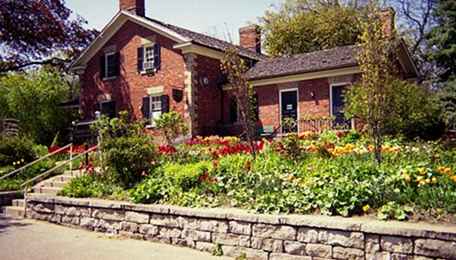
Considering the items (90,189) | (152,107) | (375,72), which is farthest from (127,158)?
(152,107)

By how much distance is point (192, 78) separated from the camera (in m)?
20.4

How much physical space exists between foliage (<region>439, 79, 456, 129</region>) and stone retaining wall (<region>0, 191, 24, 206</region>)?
16.2m

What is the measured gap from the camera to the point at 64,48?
26.6m

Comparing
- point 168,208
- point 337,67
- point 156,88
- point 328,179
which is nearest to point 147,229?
point 168,208

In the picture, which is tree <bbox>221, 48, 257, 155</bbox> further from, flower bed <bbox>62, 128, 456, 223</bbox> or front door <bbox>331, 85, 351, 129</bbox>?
front door <bbox>331, 85, 351, 129</bbox>

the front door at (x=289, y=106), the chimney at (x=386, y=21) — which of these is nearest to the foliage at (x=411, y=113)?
the chimney at (x=386, y=21)

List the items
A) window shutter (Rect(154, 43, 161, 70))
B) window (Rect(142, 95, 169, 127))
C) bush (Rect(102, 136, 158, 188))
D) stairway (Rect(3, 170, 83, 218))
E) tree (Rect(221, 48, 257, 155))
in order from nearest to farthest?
1. bush (Rect(102, 136, 158, 188))
2. tree (Rect(221, 48, 257, 155))
3. stairway (Rect(3, 170, 83, 218))
4. window (Rect(142, 95, 169, 127))
5. window shutter (Rect(154, 43, 161, 70))

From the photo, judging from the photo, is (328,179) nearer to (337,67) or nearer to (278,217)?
(278,217)

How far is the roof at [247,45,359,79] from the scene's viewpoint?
18312 mm

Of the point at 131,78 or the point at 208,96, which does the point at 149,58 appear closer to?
the point at 131,78

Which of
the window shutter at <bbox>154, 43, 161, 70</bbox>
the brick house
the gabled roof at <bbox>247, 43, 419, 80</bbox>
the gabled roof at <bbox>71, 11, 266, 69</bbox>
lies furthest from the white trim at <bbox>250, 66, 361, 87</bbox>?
the window shutter at <bbox>154, 43, 161, 70</bbox>

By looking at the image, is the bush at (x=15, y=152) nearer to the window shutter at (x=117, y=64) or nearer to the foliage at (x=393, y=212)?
the window shutter at (x=117, y=64)

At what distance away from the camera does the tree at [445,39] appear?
20672 millimetres

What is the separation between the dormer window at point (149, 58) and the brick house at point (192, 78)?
0.05 m
